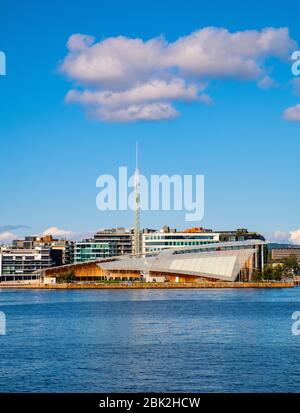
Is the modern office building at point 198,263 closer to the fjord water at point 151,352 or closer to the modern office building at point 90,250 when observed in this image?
the modern office building at point 90,250

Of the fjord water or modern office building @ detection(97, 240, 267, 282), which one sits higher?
modern office building @ detection(97, 240, 267, 282)

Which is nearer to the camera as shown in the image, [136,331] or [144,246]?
[136,331]

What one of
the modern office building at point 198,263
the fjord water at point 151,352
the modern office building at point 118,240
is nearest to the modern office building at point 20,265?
the modern office building at point 118,240

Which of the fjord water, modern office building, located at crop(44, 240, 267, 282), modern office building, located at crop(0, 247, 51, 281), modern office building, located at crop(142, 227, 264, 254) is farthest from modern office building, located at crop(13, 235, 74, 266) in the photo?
the fjord water

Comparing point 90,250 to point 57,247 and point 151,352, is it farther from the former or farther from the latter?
point 151,352

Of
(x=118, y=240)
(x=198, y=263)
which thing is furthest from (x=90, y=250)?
(x=198, y=263)

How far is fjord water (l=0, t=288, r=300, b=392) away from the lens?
15.5 meters

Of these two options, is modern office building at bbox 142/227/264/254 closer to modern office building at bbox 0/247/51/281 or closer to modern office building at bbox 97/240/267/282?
modern office building at bbox 97/240/267/282

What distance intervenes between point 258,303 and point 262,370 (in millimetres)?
22923

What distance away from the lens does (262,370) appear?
55.1 ft

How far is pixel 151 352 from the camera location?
19594mm

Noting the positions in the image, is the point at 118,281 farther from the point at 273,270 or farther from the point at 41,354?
the point at 41,354
